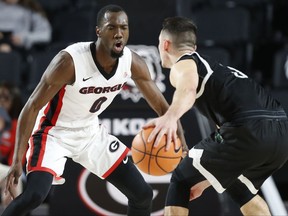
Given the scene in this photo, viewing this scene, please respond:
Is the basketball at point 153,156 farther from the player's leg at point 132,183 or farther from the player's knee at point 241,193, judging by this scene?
the player's knee at point 241,193

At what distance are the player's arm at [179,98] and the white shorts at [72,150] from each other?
737 millimetres

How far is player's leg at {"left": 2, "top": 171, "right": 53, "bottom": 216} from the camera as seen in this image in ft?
14.0

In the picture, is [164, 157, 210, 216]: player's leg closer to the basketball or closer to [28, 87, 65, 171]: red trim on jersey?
the basketball

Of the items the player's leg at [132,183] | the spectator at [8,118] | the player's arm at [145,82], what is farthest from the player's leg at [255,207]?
the spectator at [8,118]

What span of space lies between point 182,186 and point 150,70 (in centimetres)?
224

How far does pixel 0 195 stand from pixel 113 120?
4.65 feet

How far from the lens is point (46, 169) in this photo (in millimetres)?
4512

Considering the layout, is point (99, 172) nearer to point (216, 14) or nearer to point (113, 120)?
point (113, 120)

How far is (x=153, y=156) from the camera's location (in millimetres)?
4660

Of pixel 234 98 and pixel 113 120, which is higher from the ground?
pixel 234 98

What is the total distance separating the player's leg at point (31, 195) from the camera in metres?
4.28

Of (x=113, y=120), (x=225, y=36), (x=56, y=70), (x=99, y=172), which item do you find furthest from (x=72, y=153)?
(x=225, y=36)

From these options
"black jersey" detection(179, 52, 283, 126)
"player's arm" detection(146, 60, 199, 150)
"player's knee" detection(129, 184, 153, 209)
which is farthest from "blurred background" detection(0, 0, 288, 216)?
"player's arm" detection(146, 60, 199, 150)

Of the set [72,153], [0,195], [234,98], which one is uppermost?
[234,98]
